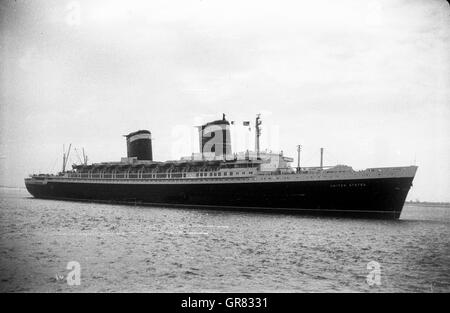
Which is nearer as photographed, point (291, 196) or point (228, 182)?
point (291, 196)

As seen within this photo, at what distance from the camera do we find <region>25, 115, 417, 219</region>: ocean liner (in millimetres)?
37219

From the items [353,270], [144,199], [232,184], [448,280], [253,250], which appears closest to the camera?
[448,280]

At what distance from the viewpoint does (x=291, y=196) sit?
40969mm

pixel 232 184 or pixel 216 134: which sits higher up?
pixel 216 134

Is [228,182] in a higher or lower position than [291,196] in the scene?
higher

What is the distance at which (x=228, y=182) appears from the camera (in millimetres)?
46562

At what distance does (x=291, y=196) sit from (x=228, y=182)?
859 cm

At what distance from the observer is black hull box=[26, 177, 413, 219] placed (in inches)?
1449

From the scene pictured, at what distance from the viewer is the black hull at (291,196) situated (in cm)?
3681

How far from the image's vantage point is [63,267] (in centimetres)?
1574
